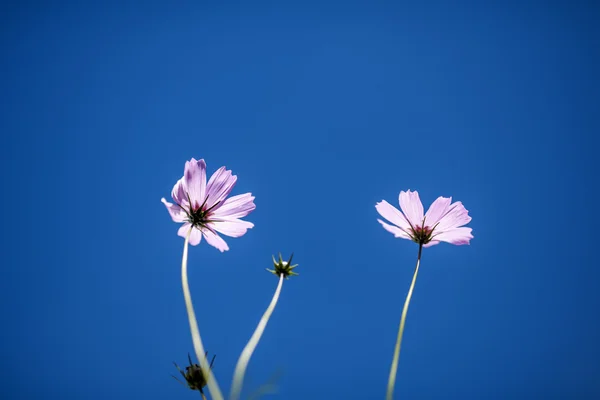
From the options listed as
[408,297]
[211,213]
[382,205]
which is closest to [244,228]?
[211,213]

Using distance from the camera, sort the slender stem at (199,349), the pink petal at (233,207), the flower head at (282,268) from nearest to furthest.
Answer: the slender stem at (199,349)
the flower head at (282,268)
the pink petal at (233,207)

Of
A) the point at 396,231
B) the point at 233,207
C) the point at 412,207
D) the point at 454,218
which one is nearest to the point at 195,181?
the point at 233,207

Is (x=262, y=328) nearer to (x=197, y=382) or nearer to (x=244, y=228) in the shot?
(x=197, y=382)

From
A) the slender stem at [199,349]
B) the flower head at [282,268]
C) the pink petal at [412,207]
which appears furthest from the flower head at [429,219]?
the slender stem at [199,349]

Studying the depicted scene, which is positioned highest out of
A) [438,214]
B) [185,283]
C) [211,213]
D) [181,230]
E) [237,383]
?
[438,214]

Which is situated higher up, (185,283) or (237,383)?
(185,283)

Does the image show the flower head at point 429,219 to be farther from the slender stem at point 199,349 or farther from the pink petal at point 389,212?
the slender stem at point 199,349

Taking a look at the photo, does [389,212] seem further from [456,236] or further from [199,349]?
[199,349]
